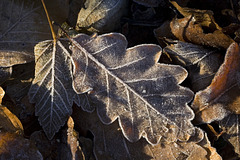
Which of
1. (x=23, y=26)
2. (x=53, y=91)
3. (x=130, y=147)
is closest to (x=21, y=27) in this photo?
(x=23, y=26)

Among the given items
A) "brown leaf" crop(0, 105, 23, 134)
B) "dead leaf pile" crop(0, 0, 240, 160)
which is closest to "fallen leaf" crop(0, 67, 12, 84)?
"dead leaf pile" crop(0, 0, 240, 160)

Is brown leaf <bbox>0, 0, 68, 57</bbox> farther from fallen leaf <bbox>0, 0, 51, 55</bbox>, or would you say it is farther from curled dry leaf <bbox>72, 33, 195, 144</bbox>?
curled dry leaf <bbox>72, 33, 195, 144</bbox>

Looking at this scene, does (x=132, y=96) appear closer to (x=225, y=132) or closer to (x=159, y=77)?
(x=159, y=77)

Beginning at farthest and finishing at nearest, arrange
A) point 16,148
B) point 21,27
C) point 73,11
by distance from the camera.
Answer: point 73,11, point 21,27, point 16,148

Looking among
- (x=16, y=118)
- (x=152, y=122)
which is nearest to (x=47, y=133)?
(x=16, y=118)

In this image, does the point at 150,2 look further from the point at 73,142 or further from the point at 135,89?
the point at 73,142

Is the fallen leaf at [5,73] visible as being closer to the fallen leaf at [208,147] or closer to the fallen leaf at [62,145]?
the fallen leaf at [62,145]

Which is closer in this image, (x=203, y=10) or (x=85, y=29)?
(x=203, y=10)
